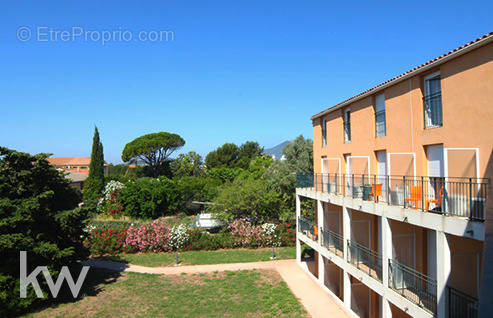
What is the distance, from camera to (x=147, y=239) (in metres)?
21.3

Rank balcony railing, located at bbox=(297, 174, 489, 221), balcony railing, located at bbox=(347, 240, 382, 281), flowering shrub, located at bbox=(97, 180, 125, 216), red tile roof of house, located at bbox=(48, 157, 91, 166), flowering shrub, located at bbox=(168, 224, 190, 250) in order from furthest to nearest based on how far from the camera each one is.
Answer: red tile roof of house, located at bbox=(48, 157, 91, 166) → flowering shrub, located at bbox=(97, 180, 125, 216) → flowering shrub, located at bbox=(168, 224, 190, 250) → balcony railing, located at bbox=(347, 240, 382, 281) → balcony railing, located at bbox=(297, 174, 489, 221)

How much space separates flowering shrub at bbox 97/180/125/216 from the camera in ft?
107

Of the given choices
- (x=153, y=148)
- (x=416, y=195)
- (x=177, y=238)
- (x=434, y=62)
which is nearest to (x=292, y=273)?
(x=177, y=238)

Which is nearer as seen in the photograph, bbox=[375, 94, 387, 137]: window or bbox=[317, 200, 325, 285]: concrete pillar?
bbox=[375, 94, 387, 137]: window

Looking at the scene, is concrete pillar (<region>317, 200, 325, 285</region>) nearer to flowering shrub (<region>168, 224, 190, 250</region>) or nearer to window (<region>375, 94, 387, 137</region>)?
window (<region>375, 94, 387, 137</region>)

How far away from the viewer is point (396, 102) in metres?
10.3

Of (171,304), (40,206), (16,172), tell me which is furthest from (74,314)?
(16,172)

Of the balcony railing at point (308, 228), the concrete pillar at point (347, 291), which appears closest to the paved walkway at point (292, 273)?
the concrete pillar at point (347, 291)

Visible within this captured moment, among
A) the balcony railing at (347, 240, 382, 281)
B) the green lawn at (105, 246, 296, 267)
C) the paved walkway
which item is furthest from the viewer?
the green lawn at (105, 246, 296, 267)

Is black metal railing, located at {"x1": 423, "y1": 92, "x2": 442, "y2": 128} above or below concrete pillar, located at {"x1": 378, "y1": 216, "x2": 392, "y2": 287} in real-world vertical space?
above

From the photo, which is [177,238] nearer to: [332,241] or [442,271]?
[332,241]

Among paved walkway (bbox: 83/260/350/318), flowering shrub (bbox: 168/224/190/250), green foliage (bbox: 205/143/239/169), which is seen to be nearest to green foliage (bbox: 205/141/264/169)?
green foliage (bbox: 205/143/239/169)

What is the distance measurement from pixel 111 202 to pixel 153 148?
2010 cm

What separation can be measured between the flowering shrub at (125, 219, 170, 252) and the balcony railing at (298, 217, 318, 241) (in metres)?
9.53
